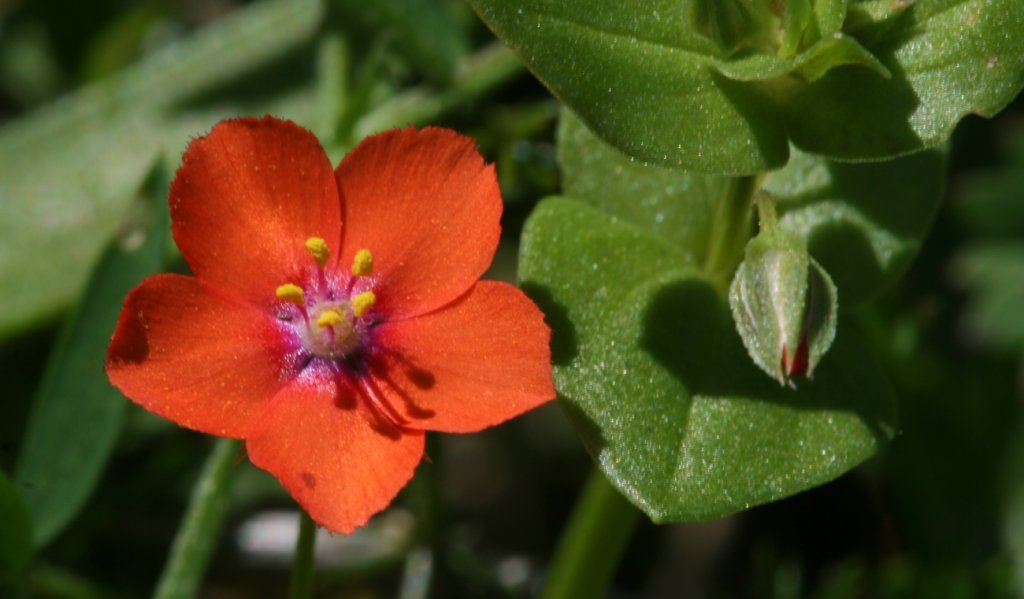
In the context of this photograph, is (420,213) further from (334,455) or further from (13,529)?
(13,529)

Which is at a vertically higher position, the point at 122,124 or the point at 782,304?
the point at 122,124

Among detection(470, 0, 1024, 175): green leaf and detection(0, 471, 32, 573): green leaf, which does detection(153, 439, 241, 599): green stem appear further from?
detection(470, 0, 1024, 175): green leaf

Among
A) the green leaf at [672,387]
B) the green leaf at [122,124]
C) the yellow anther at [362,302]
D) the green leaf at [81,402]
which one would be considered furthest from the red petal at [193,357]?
the green leaf at [122,124]

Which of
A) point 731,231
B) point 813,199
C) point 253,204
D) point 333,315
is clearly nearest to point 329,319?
point 333,315

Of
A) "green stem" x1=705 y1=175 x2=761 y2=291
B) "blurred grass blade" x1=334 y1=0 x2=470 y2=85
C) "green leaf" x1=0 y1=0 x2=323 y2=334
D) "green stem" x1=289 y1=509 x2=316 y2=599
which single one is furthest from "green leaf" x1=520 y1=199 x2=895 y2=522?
"green leaf" x1=0 y1=0 x2=323 y2=334

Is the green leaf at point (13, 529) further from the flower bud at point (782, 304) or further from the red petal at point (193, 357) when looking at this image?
the flower bud at point (782, 304)

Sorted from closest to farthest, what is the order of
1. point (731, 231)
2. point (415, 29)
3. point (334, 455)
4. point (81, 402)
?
1. point (334, 455)
2. point (731, 231)
3. point (81, 402)
4. point (415, 29)

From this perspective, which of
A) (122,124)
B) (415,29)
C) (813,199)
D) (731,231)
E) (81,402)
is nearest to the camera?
(731,231)
